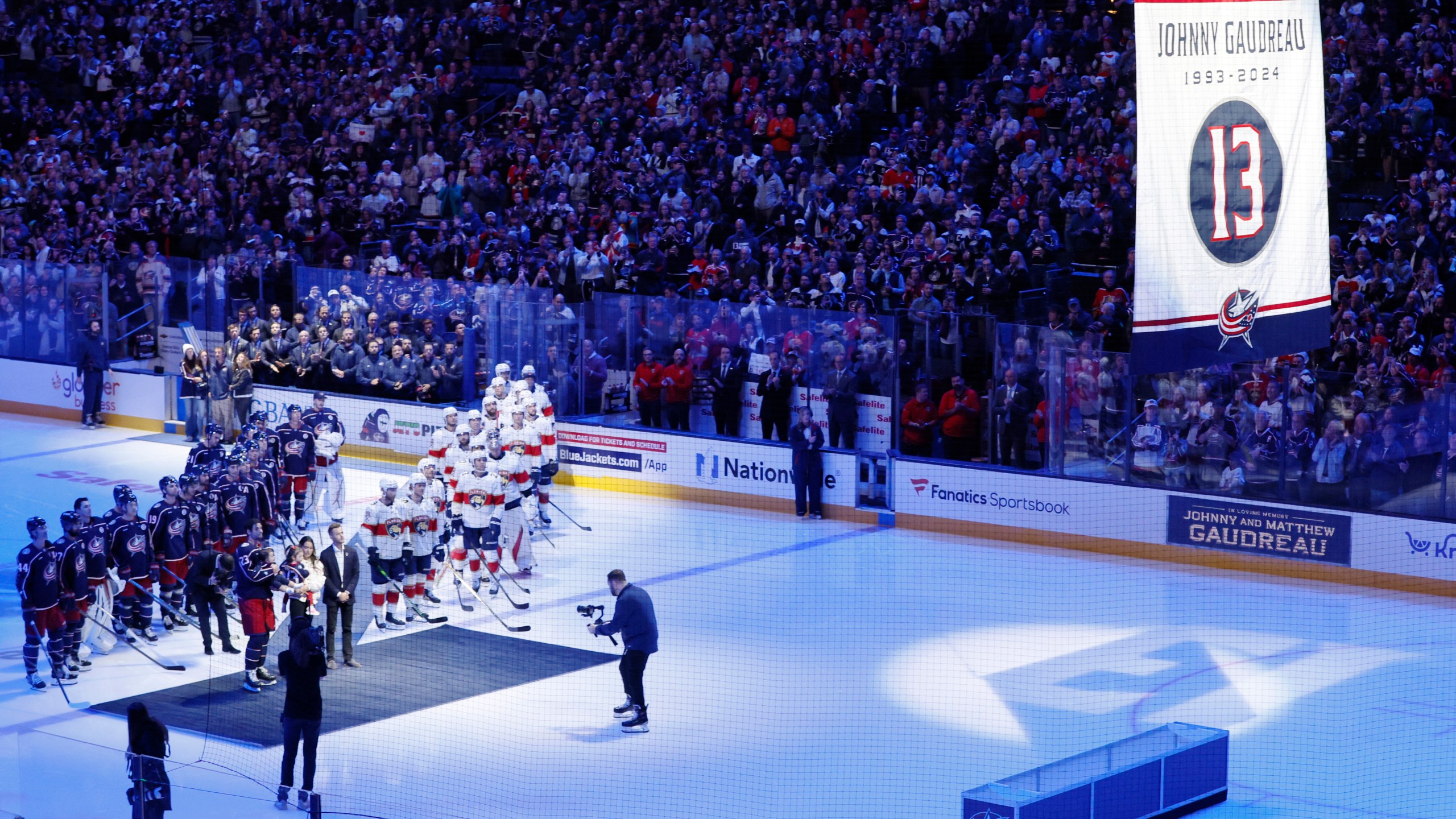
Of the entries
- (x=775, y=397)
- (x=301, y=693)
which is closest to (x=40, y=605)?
(x=301, y=693)

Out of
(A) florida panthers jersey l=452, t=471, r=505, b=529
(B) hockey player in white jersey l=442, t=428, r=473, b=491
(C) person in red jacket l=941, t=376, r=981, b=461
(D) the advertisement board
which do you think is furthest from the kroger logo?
(B) hockey player in white jersey l=442, t=428, r=473, b=491

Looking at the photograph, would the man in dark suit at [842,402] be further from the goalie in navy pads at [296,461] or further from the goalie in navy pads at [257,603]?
the goalie in navy pads at [257,603]

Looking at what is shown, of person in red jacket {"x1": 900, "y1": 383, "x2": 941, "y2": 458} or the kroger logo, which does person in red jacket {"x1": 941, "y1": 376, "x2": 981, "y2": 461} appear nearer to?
person in red jacket {"x1": 900, "y1": 383, "x2": 941, "y2": 458}

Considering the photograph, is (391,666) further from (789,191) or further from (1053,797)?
(789,191)

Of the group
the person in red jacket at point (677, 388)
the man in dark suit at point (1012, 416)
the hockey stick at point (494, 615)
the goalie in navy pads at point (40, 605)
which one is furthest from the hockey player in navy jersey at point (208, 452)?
the man in dark suit at point (1012, 416)

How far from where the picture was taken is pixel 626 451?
2309 centimetres

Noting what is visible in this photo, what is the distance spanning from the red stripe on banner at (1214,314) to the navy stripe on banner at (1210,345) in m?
0.03

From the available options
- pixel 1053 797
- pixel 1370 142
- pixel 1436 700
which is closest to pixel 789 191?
pixel 1370 142

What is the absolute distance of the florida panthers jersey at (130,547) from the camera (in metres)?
16.4

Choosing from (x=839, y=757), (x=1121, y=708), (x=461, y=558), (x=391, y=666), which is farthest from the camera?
(x=461, y=558)

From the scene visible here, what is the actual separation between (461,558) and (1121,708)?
21.9 ft

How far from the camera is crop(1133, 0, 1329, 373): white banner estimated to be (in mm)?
8266

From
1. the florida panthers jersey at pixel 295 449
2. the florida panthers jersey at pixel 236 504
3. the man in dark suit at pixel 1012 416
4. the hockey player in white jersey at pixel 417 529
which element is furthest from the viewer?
the florida panthers jersey at pixel 295 449

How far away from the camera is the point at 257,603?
1554 centimetres
